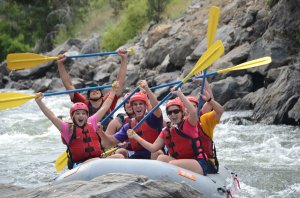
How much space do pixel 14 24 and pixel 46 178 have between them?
32683mm

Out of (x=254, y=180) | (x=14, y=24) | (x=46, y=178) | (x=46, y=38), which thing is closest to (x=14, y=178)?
(x=46, y=178)

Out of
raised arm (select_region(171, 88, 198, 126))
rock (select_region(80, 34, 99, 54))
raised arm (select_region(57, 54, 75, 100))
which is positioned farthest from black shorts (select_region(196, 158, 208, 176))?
rock (select_region(80, 34, 99, 54))

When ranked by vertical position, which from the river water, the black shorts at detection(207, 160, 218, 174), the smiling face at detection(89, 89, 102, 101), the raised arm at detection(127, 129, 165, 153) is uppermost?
the smiling face at detection(89, 89, 102, 101)

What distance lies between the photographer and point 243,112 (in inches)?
456

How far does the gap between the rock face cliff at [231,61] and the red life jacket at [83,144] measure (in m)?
5.36

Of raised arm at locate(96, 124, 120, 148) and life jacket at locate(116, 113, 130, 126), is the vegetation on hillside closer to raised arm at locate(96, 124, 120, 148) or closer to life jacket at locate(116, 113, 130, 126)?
life jacket at locate(116, 113, 130, 126)

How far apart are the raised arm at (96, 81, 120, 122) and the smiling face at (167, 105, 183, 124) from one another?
847 millimetres

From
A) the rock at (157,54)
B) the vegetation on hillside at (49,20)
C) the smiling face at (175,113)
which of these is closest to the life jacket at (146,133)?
the smiling face at (175,113)

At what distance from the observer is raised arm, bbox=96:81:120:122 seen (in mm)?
5615

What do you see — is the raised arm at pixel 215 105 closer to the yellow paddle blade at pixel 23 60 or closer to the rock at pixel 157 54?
the yellow paddle blade at pixel 23 60

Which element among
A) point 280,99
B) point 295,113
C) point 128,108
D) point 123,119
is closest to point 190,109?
point 128,108

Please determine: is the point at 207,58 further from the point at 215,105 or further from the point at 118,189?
the point at 118,189

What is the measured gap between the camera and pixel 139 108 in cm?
568

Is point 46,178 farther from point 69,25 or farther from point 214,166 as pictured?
point 69,25
